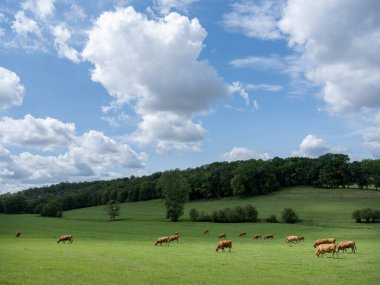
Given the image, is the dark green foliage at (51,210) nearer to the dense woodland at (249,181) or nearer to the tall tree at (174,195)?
the dense woodland at (249,181)

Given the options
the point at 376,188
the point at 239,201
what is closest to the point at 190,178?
the point at 239,201

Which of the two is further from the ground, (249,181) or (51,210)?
(249,181)

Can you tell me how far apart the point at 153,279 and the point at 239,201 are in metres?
116

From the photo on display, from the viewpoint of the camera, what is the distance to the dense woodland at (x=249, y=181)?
141 m

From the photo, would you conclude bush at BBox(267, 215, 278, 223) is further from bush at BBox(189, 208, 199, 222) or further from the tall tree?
the tall tree

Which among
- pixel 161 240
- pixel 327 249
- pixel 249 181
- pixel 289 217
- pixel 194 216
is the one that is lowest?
pixel 327 249

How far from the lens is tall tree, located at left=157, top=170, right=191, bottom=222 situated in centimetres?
10281

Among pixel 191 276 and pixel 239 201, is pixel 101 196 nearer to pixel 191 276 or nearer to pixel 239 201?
pixel 239 201

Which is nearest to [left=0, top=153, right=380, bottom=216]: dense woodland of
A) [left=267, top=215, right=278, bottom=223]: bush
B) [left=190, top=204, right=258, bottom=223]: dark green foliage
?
[left=190, top=204, right=258, bottom=223]: dark green foliage

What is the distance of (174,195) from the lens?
339 ft

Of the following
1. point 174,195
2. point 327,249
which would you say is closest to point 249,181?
point 174,195

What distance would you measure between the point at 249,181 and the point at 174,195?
4604cm

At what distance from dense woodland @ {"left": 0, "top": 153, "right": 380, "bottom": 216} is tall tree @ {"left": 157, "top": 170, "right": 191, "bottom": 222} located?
29.4 metres

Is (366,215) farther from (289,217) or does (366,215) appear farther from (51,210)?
(51,210)
